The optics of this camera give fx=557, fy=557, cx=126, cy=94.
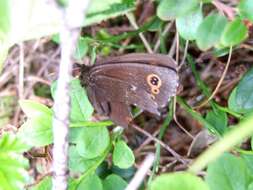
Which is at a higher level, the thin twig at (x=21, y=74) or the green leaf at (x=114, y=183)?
the thin twig at (x=21, y=74)

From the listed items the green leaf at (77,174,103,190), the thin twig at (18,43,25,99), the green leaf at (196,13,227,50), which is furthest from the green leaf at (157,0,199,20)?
the thin twig at (18,43,25,99)

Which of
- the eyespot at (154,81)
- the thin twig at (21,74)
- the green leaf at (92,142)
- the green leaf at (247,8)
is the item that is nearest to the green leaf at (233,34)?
the green leaf at (247,8)

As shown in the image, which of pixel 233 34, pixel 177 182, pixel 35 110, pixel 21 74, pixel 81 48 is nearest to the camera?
pixel 177 182

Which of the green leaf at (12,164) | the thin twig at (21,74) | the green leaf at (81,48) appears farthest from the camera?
the thin twig at (21,74)

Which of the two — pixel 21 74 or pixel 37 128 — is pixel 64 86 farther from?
pixel 21 74

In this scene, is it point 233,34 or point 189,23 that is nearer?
point 233,34

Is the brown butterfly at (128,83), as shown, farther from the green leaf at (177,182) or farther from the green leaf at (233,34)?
the green leaf at (177,182)

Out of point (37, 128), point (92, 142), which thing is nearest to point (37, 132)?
point (37, 128)

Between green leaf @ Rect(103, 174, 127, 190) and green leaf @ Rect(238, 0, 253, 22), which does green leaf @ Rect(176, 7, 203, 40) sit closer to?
green leaf @ Rect(238, 0, 253, 22)
